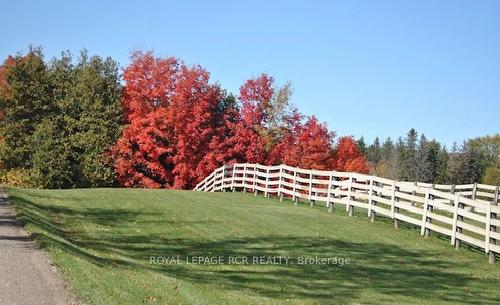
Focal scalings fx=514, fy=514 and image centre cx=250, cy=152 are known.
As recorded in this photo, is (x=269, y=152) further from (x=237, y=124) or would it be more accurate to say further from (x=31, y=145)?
(x=31, y=145)

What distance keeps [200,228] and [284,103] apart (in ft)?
121

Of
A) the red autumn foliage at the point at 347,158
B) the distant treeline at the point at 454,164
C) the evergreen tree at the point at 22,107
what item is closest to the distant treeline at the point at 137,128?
the evergreen tree at the point at 22,107

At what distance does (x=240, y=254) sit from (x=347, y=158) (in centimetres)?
4729

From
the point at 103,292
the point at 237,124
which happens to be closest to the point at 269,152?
the point at 237,124

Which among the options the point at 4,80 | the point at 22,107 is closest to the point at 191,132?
the point at 22,107

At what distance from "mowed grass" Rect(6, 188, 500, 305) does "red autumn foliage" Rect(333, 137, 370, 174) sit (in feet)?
122

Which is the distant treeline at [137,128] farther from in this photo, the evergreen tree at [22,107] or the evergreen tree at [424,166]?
the evergreen tree at [424,166]

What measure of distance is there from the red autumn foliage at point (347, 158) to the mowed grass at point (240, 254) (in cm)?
3713

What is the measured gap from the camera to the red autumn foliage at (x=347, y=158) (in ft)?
185

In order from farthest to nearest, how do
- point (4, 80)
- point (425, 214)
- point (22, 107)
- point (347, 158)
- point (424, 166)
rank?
point (424, 166), point (347, 158), point (4, 80), point (22, 107), point (425, 214)

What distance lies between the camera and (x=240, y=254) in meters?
12.3

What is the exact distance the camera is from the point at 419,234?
1647cm

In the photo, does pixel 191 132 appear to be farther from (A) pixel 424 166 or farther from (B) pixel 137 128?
(A) pixel 424 166

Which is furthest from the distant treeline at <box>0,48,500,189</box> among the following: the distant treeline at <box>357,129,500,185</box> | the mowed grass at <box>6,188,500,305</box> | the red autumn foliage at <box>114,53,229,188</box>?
the distant treeline at <box>357,129,500,185</box>
